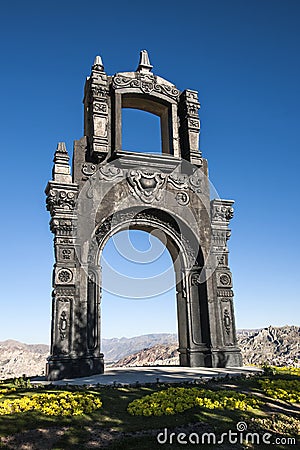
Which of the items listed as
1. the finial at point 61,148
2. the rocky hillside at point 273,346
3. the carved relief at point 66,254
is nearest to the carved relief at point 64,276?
the carved relief at point 66,254

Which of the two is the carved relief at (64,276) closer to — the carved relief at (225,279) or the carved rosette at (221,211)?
the carved relief at (225,279)

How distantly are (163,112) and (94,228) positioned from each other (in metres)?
7.72

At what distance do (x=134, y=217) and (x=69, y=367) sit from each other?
20.9ft

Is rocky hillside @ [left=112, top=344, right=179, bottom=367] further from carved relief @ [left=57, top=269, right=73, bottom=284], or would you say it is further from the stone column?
carved relief @ [left=57, top=269, right=73, bottom=284]

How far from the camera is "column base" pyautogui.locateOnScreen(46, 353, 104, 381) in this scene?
A: 13.0 meters

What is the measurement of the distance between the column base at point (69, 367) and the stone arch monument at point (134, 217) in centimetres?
3

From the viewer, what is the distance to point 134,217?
52.7 feet

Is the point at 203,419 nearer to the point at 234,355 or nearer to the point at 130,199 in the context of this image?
the point at 234,355

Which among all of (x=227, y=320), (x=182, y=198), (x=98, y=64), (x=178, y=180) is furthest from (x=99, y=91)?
(x=227, y=320)

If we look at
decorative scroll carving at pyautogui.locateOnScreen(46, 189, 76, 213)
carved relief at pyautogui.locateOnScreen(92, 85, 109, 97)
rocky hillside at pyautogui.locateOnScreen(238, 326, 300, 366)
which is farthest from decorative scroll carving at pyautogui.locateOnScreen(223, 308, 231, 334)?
rocky hillside at pyautogui.locateOnScreen(238, 326, 300, 366)

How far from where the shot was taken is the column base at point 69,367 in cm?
1298

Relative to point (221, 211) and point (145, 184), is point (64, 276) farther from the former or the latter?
point (221, 211)

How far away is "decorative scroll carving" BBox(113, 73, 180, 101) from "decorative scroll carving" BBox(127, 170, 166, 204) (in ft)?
14.2

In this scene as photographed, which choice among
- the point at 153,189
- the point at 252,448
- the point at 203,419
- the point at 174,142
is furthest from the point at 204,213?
the point at 252,448
